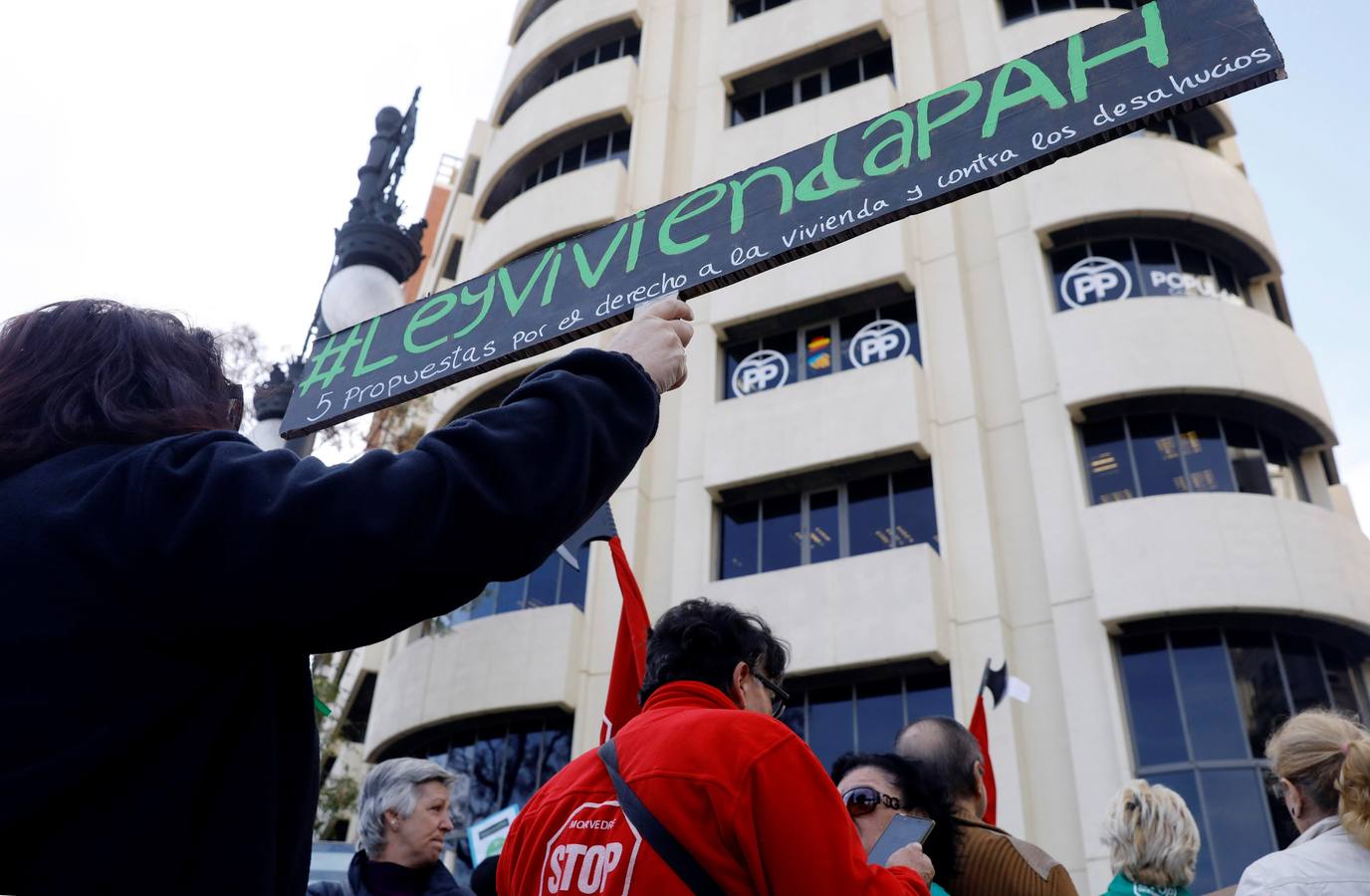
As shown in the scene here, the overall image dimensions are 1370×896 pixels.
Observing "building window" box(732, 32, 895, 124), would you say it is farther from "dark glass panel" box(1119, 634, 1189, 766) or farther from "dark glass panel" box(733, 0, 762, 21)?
"dark glass panel" box(1119, 634, 1189, 766)

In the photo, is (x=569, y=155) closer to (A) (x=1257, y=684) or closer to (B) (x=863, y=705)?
(B) (x=863, y=705)

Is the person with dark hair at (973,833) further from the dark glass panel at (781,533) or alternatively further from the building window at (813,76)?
the building window at (813,76)

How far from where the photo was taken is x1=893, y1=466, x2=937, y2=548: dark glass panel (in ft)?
50.5

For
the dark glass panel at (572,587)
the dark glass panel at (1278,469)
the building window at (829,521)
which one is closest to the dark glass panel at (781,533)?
the building window at (829,521)

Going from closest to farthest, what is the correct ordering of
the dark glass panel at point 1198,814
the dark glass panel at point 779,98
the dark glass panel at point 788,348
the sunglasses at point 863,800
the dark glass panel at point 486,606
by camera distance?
the sunglasses at point 863,800, the dark glass panel at point 1198,814, the dark glass panel at point 486,606, the dark glass panel at point 788,348, the dark glass panel at point 779,98

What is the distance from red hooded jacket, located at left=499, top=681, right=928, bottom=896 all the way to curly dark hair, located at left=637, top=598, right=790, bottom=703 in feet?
0.76

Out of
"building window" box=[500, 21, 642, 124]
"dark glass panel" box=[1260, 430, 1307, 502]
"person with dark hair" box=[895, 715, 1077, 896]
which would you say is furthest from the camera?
"building window" box=[500, 21, 642, 124]

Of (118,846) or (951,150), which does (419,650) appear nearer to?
(951,150)

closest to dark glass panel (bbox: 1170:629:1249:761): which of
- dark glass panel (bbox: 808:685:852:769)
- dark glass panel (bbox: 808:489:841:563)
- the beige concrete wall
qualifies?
the beige concrete wall

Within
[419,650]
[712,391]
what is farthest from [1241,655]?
[419,650]

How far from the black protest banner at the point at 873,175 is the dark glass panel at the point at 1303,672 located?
38.8ft

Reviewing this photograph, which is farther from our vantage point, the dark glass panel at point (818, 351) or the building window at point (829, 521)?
the dark glass panel at point (818, 351)

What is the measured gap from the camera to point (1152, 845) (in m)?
4.09

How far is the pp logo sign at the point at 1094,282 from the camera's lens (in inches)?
632
